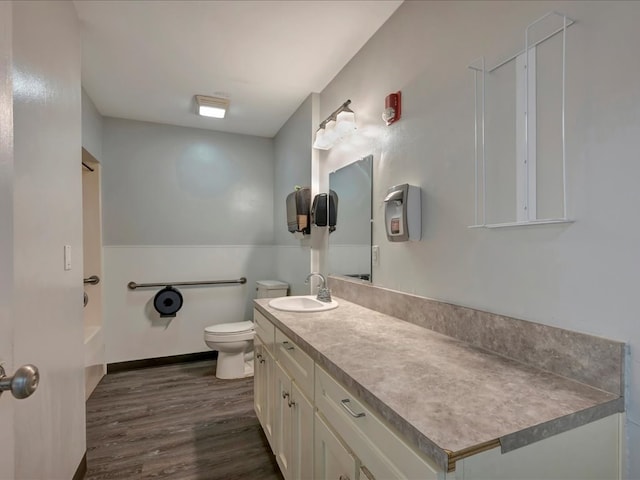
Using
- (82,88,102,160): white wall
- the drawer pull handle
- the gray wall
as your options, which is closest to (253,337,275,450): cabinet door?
the drawer pull handle

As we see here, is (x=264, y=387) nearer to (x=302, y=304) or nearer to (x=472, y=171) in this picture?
(x=302, y=304)

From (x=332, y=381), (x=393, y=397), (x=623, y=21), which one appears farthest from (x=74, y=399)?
(x=623, y=21)

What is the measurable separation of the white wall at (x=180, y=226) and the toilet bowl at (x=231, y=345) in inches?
22.4

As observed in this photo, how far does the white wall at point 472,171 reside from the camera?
33.7 inches

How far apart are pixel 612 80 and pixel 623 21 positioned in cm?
14

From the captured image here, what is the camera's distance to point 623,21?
0.85 metres

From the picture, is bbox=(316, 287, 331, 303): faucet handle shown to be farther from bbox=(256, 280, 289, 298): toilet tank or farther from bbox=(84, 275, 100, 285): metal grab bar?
bbox=(84, 275, 100, 285): metal grab bar

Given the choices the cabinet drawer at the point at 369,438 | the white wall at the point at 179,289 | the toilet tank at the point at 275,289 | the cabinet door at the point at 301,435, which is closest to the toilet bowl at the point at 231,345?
the toilet tank at the point at 275,289

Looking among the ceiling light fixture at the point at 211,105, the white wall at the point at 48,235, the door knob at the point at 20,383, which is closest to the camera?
the door knob at the point at 20,383

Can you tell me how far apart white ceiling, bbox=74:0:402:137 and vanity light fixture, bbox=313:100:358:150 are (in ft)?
1.20

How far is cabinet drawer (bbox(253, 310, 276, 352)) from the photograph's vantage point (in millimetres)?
1804

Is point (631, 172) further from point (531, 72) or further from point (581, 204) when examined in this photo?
point (531, 72)

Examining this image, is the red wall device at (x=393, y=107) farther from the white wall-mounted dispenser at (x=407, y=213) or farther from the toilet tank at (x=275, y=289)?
the toilet tank at (x=275, y=289)

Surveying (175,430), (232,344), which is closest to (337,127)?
(232,344)
